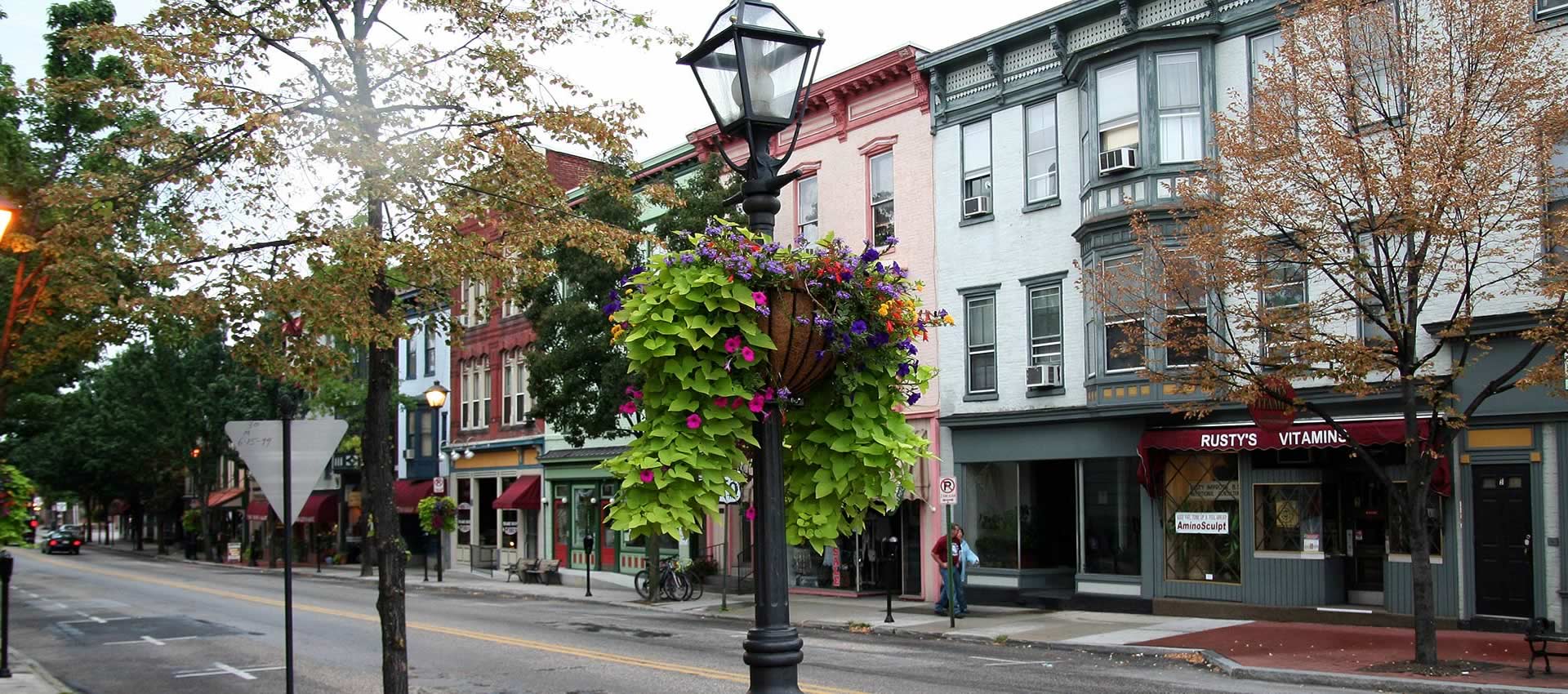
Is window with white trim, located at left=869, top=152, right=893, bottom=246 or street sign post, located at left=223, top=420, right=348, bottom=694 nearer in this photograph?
street sign post, located at left=223, top=420, right=348, bottom=694

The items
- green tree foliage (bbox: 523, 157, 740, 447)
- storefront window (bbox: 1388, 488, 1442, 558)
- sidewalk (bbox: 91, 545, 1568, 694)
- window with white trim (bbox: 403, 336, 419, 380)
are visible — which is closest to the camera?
sidewalk (bbox: 91, 545, 1568, 694)

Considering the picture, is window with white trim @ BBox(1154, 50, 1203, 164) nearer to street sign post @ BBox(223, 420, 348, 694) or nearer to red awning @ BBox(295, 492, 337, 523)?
street sign post @ BBox(223, 420, 348, 694)

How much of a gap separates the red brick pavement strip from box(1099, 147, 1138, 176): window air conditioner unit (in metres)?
8.04

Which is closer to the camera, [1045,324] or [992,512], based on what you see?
[1045,324]

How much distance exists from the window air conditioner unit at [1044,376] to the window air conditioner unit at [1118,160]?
388cm

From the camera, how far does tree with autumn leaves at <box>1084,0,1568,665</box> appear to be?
14828 millimetres

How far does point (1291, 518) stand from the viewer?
68.2ft

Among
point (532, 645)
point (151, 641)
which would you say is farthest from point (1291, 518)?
point (151, 641)

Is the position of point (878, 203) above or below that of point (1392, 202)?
above

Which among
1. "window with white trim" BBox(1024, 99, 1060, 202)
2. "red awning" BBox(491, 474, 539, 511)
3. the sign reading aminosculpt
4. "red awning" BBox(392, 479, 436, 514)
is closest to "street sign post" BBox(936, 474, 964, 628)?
the sign reading aminosculpt

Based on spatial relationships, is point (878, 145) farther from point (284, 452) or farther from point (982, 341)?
point (284, 452)

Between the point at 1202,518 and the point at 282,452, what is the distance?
15946 mm

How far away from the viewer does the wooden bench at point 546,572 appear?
36438mm

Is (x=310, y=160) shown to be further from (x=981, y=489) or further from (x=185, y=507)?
(x=185, y=507)
